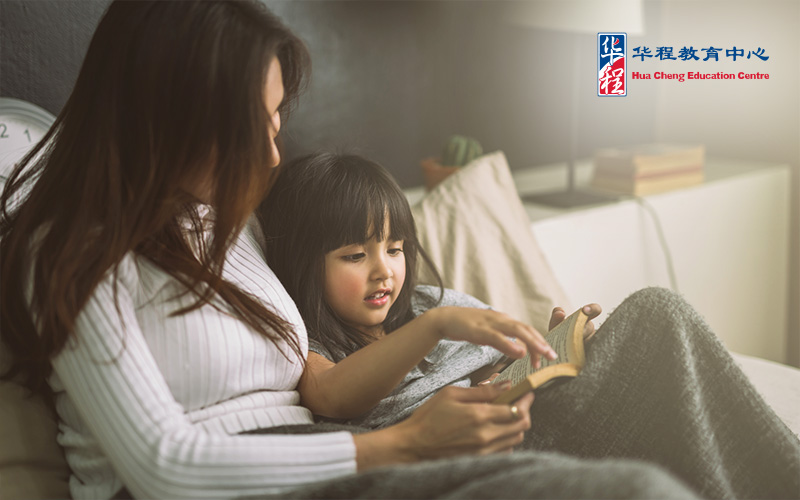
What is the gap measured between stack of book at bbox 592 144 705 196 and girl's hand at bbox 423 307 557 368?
1211mm

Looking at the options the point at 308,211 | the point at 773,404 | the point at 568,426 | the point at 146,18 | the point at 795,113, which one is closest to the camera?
the point at 146,18

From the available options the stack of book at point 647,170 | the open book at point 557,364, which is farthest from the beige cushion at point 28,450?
the stack of book at point 647,170

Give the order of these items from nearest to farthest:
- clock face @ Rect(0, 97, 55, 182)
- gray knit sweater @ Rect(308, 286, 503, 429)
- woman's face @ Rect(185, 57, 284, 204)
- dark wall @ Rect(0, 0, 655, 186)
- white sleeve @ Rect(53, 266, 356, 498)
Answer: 1. white sleeve @ Rect(53, 266, 356, 498)
2. woman's face @ Rect(185, 57, 284, 204)
3. gray knit sweater @ Rect(308, 286, 503, 429)
4. clock face @ Rect(0, 97, 55, 182)
5. dark wall @ Rect(0, 0, 655, 186)

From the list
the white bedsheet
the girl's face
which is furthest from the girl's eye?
the white bedsheet

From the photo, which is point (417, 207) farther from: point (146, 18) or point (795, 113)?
point (795, 113)

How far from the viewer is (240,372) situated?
2.70ft

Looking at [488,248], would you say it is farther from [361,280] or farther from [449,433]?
[449,433]

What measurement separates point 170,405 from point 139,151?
0.27 meters

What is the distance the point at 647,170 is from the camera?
1.89 m

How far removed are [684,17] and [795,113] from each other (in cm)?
46

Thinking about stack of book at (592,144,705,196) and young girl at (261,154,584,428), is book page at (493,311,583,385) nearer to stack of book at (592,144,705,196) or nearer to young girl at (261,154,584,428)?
young girl at (261,154,584,428)

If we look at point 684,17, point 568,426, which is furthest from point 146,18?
point 684,17

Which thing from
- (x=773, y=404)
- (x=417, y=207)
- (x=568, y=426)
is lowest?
(x=773, y=404)

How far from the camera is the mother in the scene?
688mm
